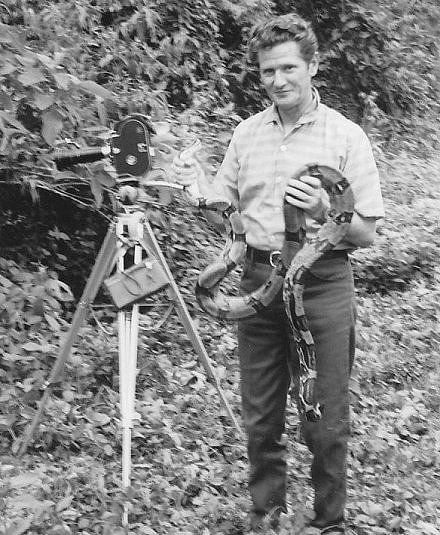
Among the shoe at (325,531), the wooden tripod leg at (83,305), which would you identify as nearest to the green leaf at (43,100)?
the wooden tripod leg at (83,305)

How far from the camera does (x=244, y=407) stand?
3.14m

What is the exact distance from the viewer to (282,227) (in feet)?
9.19

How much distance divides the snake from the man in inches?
1.5

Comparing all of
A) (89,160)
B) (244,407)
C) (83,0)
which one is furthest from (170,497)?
(83,0)

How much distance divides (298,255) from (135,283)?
26.9 inches

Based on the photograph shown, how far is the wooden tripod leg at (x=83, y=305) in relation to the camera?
3.18 metres

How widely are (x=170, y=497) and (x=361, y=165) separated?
1.73 meters

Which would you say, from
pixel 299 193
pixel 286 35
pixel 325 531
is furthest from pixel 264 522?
pixel 286 35

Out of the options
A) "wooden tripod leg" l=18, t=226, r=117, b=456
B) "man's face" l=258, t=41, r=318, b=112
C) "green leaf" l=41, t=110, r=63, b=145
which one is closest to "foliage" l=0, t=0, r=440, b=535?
"green leaf" l=41, t=110, r=63, b=145

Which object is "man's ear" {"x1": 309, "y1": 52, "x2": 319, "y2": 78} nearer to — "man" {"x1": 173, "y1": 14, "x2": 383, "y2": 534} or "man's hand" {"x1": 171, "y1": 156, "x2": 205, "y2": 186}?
"man" {"x1": 173, "y1": 14, "x2": 383, "y2": 534}

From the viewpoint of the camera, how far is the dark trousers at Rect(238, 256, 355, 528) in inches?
111

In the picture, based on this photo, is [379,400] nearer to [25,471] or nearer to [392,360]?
[392,360]

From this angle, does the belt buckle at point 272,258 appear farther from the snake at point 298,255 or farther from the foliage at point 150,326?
the foliage at point 150,326

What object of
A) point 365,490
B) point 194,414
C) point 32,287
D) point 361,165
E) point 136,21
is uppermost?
point 136,21
